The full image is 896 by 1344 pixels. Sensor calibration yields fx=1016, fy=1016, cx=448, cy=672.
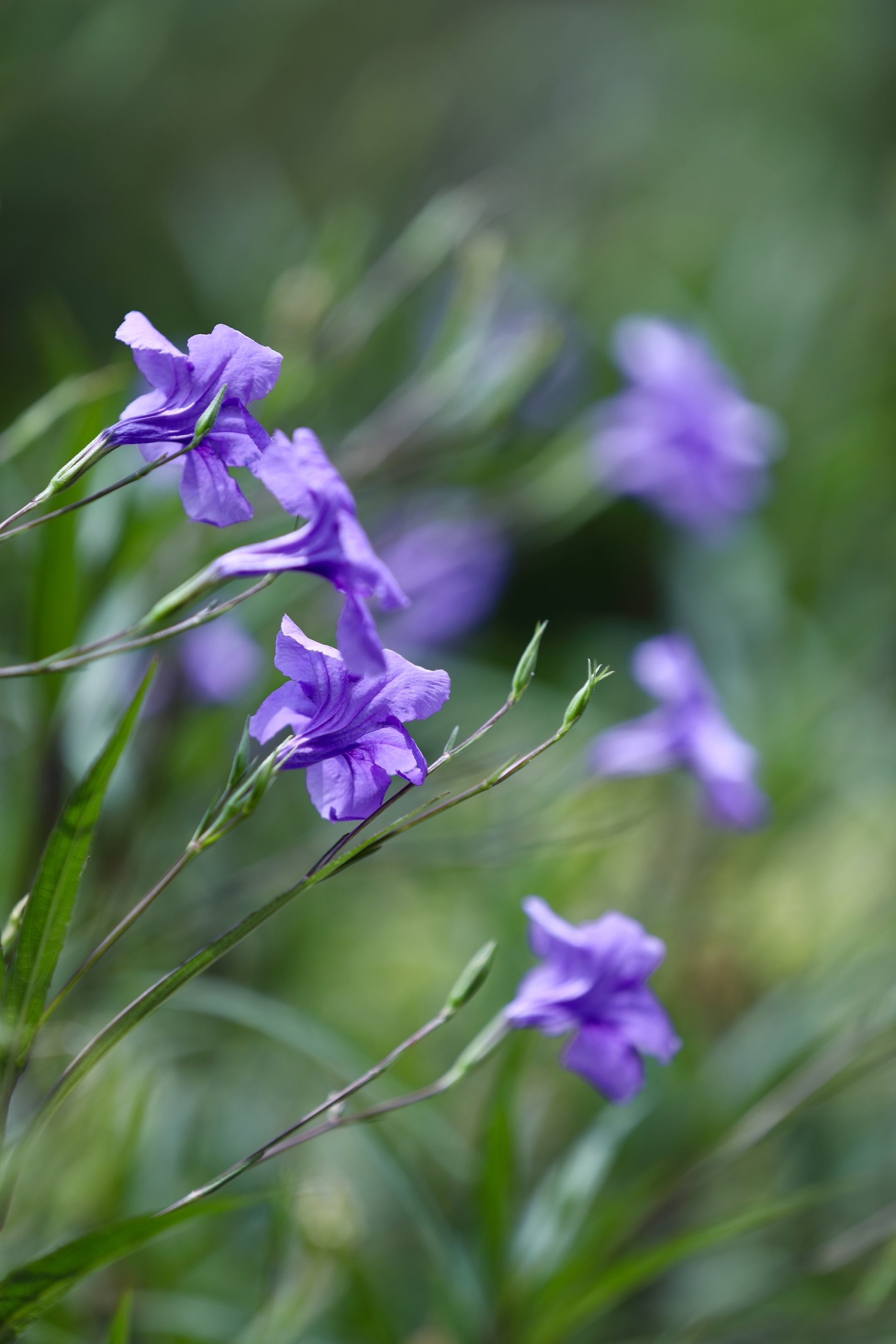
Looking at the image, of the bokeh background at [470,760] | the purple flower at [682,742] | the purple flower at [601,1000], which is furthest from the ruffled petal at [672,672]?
the purple flower at [601,1000]

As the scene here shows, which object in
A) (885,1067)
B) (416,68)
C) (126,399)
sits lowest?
(885,1067)

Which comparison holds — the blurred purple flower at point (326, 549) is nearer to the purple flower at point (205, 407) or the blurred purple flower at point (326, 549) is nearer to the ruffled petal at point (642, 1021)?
the purple flower at point (205, 407)

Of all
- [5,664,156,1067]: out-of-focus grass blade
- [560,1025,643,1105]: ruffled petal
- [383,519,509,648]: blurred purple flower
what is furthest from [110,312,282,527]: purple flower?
[383,519,509,648]: blurred purple flower

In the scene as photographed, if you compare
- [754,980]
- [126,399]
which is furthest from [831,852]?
[126,399]

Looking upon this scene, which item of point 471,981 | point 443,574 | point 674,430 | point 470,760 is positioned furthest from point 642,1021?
point 443,574

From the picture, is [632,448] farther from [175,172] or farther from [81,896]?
[175,172]

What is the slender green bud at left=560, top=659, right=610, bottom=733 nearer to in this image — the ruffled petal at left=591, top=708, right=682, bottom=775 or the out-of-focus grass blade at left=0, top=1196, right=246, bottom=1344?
the out-of-focus grass blade at left=0, top=1196, right=246, bottom=1344
